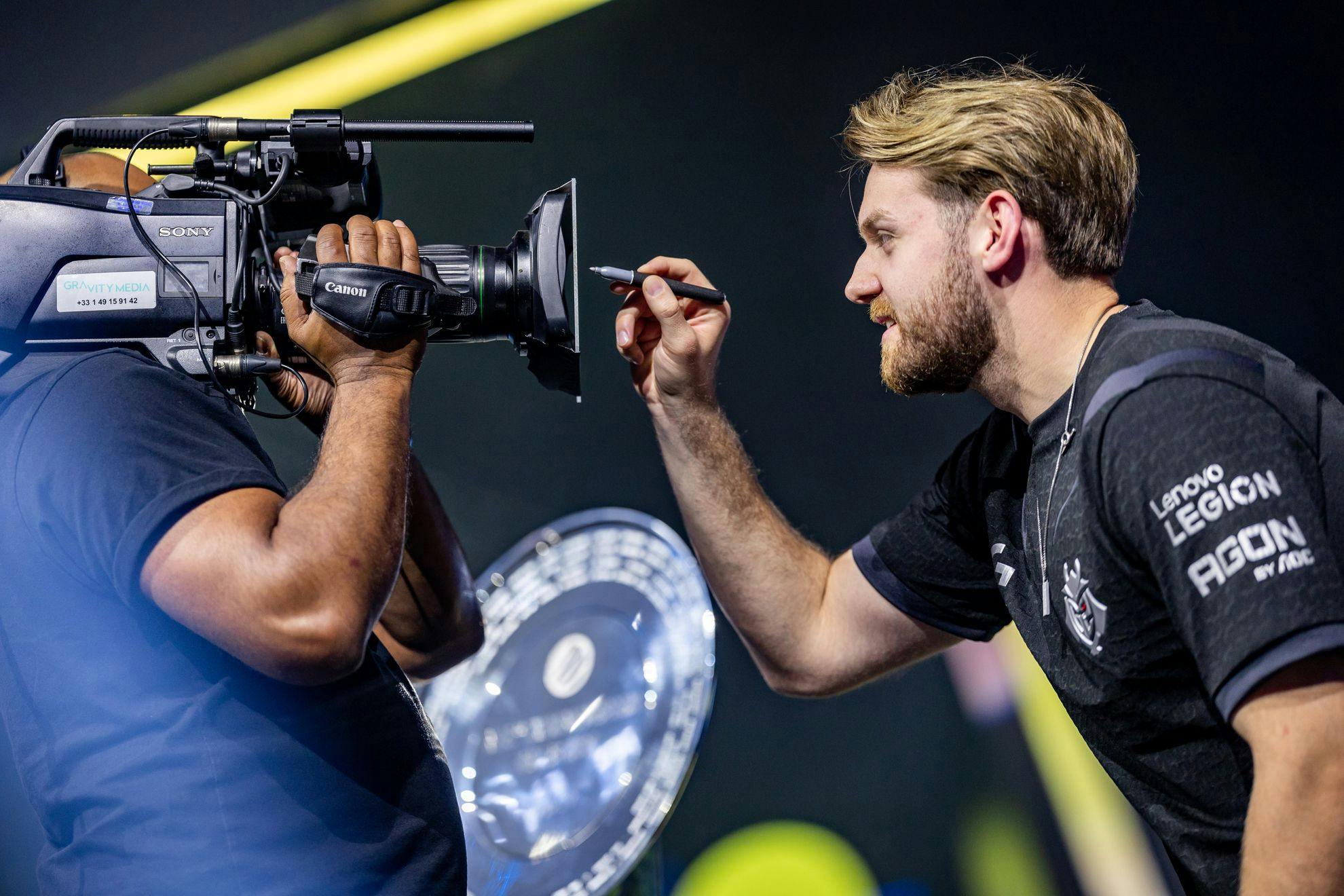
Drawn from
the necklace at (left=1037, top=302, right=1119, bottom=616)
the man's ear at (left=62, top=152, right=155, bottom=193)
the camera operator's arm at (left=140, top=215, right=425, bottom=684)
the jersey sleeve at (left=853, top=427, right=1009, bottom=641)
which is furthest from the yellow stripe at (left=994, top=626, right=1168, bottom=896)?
the man's ear at (left=62, top=152, right=155, bottom=193)

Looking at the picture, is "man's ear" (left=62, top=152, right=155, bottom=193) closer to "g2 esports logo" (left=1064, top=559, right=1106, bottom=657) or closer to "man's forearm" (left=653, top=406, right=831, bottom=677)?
"man's forearm" (left=653, top=406, right=831, bottom=677)

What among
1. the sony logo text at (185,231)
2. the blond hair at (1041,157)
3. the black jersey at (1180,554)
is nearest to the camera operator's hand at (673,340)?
the blond hair at (1041,157)

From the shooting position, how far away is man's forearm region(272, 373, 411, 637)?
2.90 ft

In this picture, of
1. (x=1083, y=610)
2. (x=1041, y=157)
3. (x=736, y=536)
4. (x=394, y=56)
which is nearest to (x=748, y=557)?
(x=736, y=536)

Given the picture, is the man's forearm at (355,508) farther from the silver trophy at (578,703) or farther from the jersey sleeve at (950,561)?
the jersey sleeve at (950,561)

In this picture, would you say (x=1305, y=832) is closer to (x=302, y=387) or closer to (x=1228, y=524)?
(x=1228, y=524)

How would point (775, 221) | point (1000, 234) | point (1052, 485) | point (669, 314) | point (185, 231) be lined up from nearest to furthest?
point (185, 231), point (1052, 485), point (1000, 234), point (669, 314), point (775, 221)

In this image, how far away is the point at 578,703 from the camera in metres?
1.51

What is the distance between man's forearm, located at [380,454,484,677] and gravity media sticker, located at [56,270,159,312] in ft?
1.26

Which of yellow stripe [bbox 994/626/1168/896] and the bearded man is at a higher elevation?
the bearded man

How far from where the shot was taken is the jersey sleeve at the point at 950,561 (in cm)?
139

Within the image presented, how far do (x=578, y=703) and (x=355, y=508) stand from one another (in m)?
0.67

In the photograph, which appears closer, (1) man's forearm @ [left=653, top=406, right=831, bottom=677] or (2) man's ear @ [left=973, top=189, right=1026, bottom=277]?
(2) man's ear @ [left=973, top=189, right=1026, bottom=277]

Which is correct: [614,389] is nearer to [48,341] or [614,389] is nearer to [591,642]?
[591,642]
